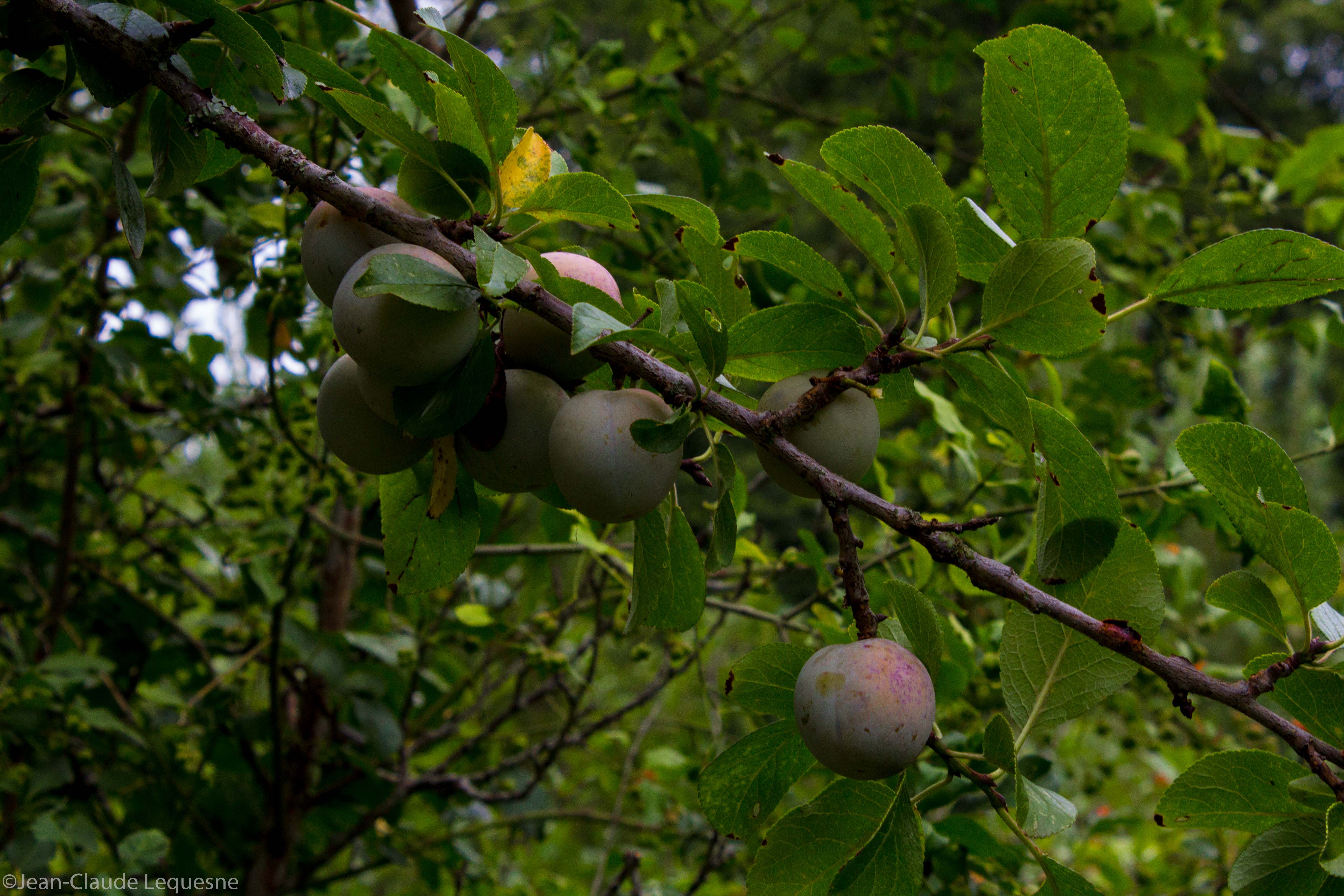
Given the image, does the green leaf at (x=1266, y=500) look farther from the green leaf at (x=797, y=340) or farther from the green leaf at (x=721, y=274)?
the green leaf at (x=721, y=274)

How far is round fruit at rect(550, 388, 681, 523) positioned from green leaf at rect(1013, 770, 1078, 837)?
0.40 metres

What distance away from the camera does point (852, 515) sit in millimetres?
3363

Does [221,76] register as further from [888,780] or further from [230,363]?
[230,363]

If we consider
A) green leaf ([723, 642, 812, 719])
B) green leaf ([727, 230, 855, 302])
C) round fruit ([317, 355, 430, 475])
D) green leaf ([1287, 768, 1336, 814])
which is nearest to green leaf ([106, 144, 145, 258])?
round fruit ([317, 355, 430, 475])

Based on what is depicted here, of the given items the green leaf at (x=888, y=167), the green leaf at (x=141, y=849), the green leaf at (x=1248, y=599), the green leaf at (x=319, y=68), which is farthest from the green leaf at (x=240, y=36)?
the green leaf at (x=141, y=849)

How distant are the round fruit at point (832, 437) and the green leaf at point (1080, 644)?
0.75 ft

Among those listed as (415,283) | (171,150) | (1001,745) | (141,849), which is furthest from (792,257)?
(141,849)

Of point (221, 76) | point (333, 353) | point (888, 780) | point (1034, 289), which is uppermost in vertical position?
point (221, 76)

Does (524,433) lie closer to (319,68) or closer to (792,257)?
(792,257)

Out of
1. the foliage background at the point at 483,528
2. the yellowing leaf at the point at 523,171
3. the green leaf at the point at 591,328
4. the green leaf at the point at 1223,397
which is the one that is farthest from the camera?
the foliage background at the point at 483,528

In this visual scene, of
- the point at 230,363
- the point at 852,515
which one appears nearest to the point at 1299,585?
the point at 852,515

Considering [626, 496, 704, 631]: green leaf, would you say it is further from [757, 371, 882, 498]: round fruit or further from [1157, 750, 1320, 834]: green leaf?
[1157, 750, 1320, 834]: green leaf

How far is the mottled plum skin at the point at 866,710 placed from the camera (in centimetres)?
72

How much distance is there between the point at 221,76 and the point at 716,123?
2052 millimetres
